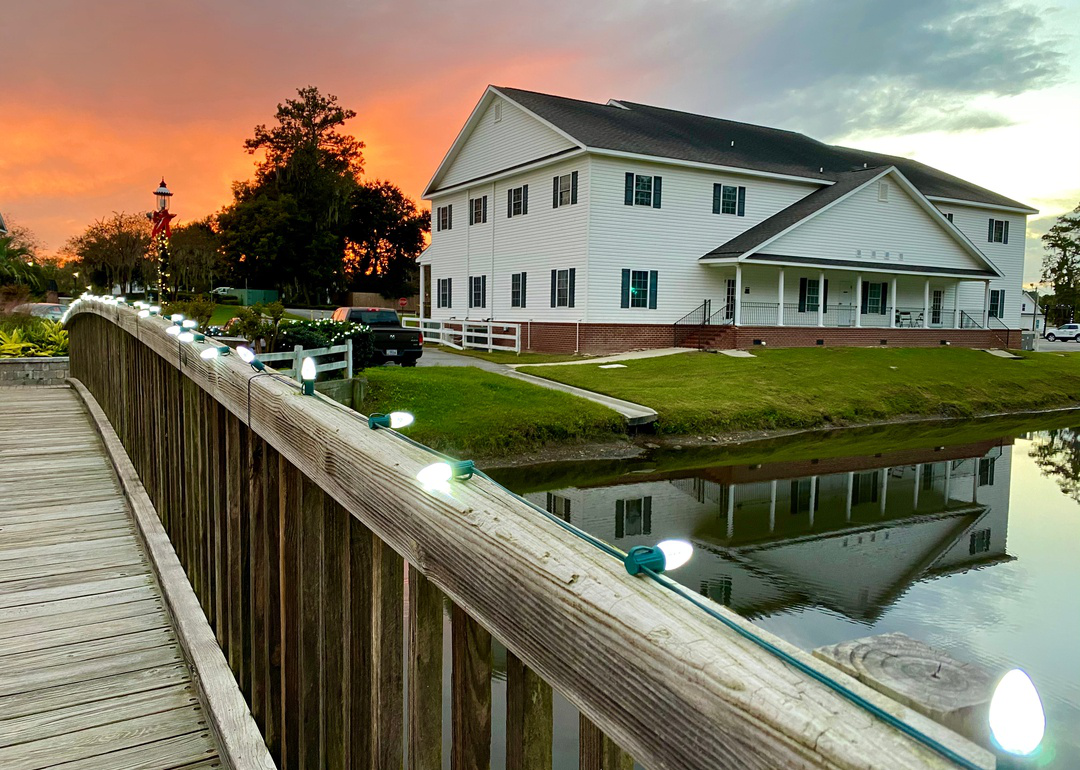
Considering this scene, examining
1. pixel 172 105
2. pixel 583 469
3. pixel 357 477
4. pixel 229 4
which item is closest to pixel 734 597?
pixel 583 469

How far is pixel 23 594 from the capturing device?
432 centimetres

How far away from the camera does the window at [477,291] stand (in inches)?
1282

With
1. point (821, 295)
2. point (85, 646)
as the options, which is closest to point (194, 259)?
point (821, 295)

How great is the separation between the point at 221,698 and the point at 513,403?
42.8 ft

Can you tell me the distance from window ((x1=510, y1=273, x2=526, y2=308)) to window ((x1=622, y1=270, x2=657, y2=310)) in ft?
14.2

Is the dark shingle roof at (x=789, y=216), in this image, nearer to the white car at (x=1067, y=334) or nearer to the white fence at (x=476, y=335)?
the white fence at (x=476, y=335)

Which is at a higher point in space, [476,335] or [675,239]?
[675,239]

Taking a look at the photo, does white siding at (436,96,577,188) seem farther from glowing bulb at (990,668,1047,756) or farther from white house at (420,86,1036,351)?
glowing bulb at (990,668,1047,756)

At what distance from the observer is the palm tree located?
33500mm

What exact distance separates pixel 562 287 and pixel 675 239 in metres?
4.74

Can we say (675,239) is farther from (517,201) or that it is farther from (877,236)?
(877,236)

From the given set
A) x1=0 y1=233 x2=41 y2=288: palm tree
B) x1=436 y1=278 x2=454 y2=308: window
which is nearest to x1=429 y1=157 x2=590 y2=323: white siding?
x1=436 y1=278 x2=454 y2=308: window

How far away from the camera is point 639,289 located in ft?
92.5

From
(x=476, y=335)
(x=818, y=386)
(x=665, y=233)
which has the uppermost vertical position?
(x=665, y=233)
